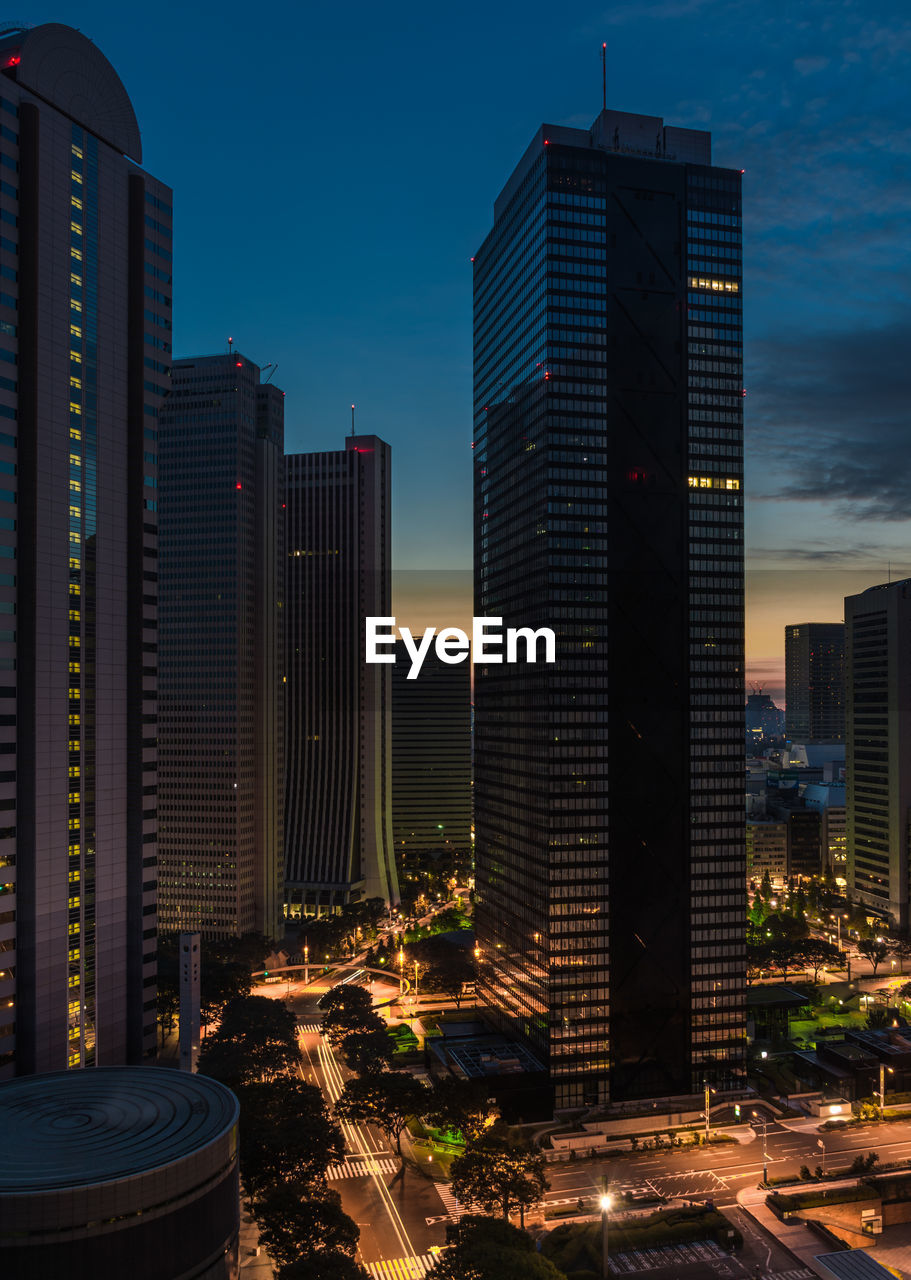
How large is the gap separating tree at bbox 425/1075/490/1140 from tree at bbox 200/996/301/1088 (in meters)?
22.1

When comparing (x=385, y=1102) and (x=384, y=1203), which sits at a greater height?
(x=385, y=1102)

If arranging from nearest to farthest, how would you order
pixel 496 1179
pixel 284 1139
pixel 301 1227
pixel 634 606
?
pixel 301 1227 → pixel 496 1179 → pixel 284 1139 → pixel 634 606

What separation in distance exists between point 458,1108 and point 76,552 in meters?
73.7

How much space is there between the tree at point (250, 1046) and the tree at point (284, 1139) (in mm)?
8037

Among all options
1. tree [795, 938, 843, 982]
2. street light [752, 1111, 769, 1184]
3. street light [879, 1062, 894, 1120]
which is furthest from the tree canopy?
tree [795, 938, 843, 982]

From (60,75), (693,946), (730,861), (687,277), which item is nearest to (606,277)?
(687,277)

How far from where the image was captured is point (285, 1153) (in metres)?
90.9

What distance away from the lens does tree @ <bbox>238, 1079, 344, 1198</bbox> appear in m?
90.5

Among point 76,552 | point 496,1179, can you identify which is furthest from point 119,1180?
point 76,552

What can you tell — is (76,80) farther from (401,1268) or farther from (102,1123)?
(401,1268)

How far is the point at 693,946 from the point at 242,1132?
65.8 meters

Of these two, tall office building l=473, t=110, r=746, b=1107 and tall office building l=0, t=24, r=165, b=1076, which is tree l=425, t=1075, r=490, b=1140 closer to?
tall office building l=473, t=110, r=746, b=1107

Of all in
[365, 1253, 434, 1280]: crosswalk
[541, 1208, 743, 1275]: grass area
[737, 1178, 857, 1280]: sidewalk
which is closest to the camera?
[365, 1253, 434, 1280]: crosswalk

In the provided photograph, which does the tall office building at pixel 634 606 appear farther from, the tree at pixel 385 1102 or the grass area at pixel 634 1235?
the grass area at pixel 634 1235
